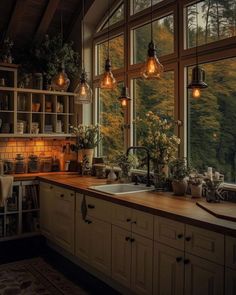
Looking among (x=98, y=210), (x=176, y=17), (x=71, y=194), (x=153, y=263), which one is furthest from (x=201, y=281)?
(x=176, y=17)

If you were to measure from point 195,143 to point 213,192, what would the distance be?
819 mm

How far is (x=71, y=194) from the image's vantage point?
13.2 ft

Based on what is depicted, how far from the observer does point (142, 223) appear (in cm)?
294

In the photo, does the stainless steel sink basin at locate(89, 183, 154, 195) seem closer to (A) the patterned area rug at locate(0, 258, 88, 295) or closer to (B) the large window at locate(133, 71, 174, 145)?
(B) the large window at locate(133, 71, 174, 145)

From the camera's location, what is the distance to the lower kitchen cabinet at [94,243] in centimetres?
338

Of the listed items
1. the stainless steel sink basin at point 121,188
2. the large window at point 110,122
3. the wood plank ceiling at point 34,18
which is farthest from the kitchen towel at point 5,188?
the wood plank ceiling at point 34,18

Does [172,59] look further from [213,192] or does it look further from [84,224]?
[84,224]

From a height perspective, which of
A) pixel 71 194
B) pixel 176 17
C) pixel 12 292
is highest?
pixel 176 17

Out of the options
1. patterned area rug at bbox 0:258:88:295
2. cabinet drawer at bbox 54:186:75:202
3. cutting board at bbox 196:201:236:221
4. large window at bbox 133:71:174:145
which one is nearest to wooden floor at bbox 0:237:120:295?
patterned area rug at bbox 0:258:88:295

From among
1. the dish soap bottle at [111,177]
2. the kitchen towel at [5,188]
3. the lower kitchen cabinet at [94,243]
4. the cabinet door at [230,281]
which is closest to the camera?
the cabinet door at [230,281]

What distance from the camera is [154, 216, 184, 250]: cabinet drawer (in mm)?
2567

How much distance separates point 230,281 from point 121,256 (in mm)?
1199

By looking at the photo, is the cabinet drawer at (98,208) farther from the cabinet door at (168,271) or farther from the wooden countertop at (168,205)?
the cabinet door at (168,271)

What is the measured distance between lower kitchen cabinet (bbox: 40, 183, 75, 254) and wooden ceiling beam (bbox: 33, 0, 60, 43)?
2.19 metres
